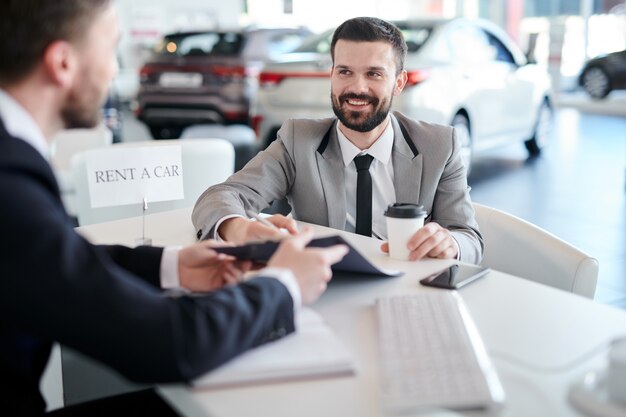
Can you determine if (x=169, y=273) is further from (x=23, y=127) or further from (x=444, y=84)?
(x=444, y=84)

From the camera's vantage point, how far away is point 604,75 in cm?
1137

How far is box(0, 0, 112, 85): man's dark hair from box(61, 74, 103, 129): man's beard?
0.25 ft

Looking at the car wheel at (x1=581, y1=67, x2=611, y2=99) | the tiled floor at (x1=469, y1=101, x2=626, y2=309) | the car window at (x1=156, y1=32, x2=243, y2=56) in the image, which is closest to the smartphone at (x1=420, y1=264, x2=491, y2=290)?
the tiled floor at (x1=469, y1=101, x2=626, y2=309)

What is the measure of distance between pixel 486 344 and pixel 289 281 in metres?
0.34

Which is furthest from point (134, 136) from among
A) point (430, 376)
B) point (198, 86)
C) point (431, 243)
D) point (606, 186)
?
point (430, 376)

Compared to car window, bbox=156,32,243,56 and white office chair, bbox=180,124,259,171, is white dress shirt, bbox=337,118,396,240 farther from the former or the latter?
car window, bbox=156,32,243,56

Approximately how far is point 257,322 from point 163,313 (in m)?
0.15

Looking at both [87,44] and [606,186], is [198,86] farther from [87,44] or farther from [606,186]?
[87,44]

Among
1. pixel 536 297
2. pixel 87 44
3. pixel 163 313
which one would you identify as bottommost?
pixel 536 297

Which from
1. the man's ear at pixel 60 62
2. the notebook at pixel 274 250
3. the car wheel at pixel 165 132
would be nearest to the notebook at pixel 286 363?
the notebook at pixel 274 250

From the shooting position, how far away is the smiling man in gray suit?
2.08 metres

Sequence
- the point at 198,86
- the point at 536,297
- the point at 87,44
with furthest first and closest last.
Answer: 1. the point at 198,86
2. the point at 536,297
3. the point at 87,44

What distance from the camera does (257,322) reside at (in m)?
1.07

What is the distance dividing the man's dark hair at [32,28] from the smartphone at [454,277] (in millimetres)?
829
